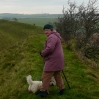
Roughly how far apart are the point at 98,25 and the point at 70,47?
A: 7661mm

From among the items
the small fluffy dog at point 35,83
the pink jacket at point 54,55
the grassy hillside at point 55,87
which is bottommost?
the grassy hillside at point 55,87

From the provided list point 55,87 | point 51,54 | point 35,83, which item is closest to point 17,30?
point 55,87

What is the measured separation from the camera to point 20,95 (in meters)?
9.72

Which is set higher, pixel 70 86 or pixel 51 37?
pixel 51 37

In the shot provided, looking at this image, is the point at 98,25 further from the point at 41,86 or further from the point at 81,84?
the point at 41,86

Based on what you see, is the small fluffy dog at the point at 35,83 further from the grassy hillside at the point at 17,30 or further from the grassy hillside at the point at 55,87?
the grassy hillside at the point at 17,30

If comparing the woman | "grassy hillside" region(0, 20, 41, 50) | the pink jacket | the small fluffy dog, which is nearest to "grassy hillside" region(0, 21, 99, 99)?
the small fluffy dog

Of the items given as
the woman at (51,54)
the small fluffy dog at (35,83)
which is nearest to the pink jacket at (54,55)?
the woman at (51,54)

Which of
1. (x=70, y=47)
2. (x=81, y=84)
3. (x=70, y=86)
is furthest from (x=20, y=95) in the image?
(x=70, y=47)

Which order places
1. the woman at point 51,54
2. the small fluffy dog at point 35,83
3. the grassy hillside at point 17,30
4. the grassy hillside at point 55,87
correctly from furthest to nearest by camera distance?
the grassy hillside at point 17,30, the grassy hillside at point 55,87, the small fluffy dog at point 35,83, the woman at point 51,54

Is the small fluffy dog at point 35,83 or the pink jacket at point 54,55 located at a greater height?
the pink jacket at point 54,55

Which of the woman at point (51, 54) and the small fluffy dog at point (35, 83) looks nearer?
the woman at point (51, 54)

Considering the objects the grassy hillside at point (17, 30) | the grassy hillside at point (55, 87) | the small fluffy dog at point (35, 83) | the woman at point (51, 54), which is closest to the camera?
the woman at point (51, 54)

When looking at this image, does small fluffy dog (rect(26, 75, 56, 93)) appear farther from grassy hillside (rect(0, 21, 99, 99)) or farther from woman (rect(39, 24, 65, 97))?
woman (rect(39, 24, 65, 97))
